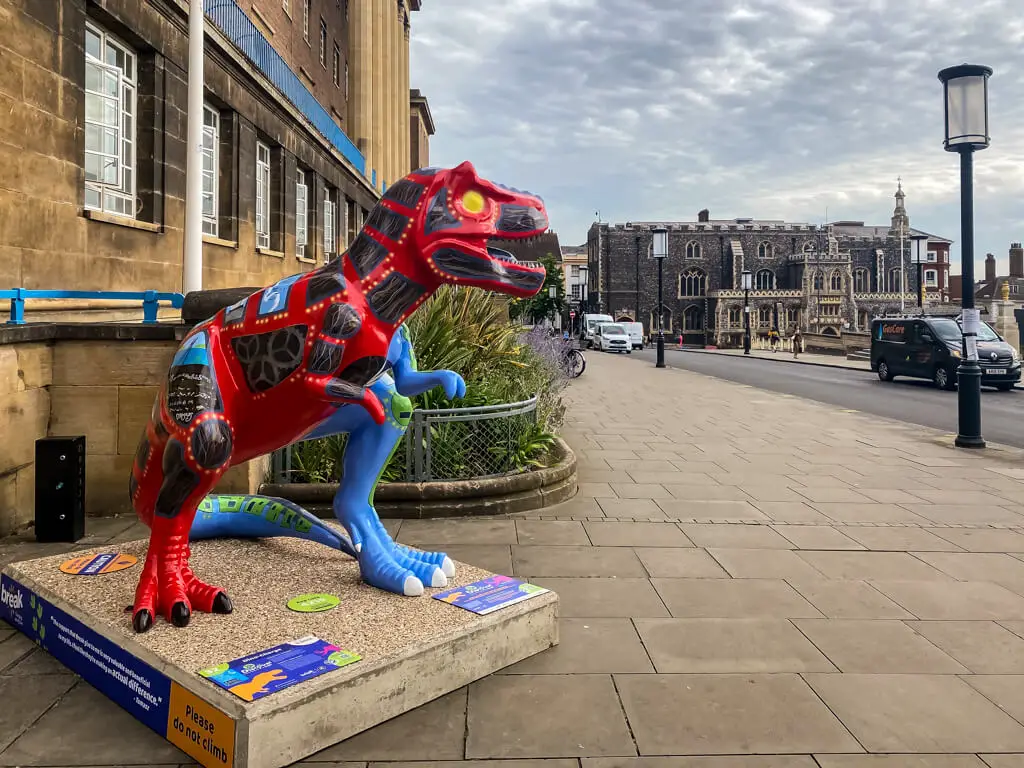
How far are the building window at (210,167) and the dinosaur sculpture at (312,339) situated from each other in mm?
10062

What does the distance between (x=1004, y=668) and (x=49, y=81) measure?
341 inches

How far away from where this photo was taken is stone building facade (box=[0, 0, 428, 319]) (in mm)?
6996

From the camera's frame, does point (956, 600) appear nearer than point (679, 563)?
Yes

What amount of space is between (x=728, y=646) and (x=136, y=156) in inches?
368

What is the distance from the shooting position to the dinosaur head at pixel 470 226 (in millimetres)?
3246

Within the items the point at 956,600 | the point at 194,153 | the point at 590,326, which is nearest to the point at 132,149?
the point at 194,153

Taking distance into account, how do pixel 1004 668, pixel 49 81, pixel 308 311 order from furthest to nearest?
pixel 49 81, pixel 1004 668, pixel 308 311

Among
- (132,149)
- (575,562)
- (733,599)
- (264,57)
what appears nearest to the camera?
(733,599)

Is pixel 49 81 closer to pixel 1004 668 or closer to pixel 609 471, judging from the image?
pixel 609 471

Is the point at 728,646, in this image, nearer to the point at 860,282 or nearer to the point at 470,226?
the point at 470,226

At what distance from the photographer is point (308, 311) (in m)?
3.22

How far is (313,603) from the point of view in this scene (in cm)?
350

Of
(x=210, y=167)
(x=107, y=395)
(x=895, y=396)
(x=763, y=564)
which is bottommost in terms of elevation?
(x=763, y=564)

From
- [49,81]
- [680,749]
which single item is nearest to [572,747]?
[680,749]
